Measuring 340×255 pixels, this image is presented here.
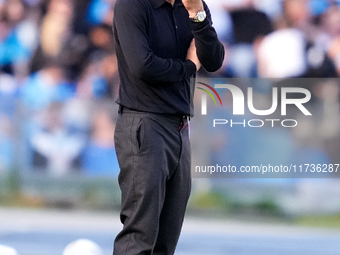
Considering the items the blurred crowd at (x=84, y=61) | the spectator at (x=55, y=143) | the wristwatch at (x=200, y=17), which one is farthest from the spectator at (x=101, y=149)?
the wristwatch at (x=200, y=17)

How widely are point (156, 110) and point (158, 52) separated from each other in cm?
28

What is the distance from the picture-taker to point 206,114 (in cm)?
557

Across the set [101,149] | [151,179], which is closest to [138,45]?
[151,179]

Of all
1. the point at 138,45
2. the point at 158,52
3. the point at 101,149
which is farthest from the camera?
the point at 101,149

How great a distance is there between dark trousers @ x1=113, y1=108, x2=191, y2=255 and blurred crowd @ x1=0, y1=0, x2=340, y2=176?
9.83ft

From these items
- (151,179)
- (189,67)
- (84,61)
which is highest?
(84,61)

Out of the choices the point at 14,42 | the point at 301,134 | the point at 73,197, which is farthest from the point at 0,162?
the point at 301,134

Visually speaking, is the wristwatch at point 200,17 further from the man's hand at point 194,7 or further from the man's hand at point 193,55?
the man's hand at point 193,55

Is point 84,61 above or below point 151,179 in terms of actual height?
above

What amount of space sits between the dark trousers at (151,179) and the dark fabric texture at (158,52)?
0.07 m

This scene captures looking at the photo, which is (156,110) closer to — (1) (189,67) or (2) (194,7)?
(1) (189,67)

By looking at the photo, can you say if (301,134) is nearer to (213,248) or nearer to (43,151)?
(213,248)

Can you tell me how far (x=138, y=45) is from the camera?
2.43 meters

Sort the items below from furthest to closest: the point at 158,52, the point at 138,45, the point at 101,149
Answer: the point at 101,149 → the point at 158,52 → the point at 138,45
